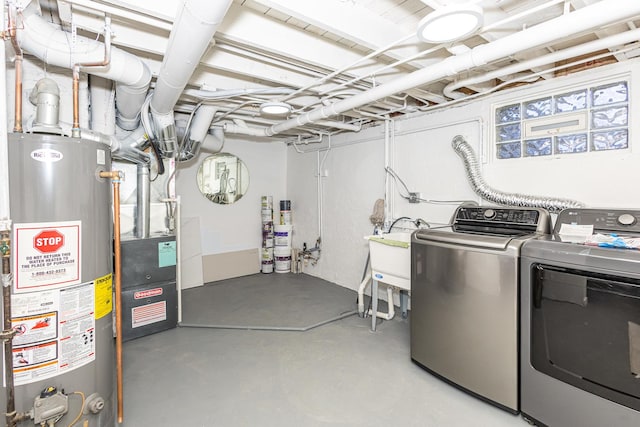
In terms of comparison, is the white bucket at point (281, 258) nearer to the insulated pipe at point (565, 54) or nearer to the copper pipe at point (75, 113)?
the insulated pipe at point (565, 54)

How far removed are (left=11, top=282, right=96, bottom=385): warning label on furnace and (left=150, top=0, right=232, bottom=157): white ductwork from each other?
4.38ft

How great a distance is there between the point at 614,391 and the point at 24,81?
13.3 feet

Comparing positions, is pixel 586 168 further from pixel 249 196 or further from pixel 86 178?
pixel 249 196

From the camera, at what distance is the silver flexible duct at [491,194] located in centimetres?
244

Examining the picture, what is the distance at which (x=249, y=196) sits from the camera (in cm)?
556

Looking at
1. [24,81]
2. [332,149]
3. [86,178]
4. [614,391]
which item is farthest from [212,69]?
[614,391]

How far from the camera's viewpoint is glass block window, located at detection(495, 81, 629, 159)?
2.25 meters

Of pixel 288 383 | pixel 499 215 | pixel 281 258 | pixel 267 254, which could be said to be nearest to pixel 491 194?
pixel 499 215

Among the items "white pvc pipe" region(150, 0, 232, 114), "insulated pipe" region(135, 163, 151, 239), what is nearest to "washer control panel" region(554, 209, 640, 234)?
"white pvc pipe" region(150, 0, 232, 114)

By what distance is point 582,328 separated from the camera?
68.6 inches

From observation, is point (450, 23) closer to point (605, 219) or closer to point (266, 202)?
point (605, 219)

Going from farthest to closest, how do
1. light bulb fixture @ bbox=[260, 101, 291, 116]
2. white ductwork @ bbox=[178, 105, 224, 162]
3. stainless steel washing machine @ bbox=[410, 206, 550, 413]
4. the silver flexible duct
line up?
1. white ductwork @ bbox=[178, 105, 224, 162]
2. light bulb fixture @ bbox=[260, 101, 291, 116]
3. the silver flexible duct
4. stainless steel washing machine @ bbox=[410, 206, 550, 413]

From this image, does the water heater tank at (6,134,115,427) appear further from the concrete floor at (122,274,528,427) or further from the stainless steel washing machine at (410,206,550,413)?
the stainless steel washing machine at (410,206,550,413)

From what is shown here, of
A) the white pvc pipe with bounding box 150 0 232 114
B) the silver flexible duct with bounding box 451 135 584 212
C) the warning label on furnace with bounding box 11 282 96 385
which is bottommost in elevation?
the warning label on furnace with bounding box 11 282 96 385
